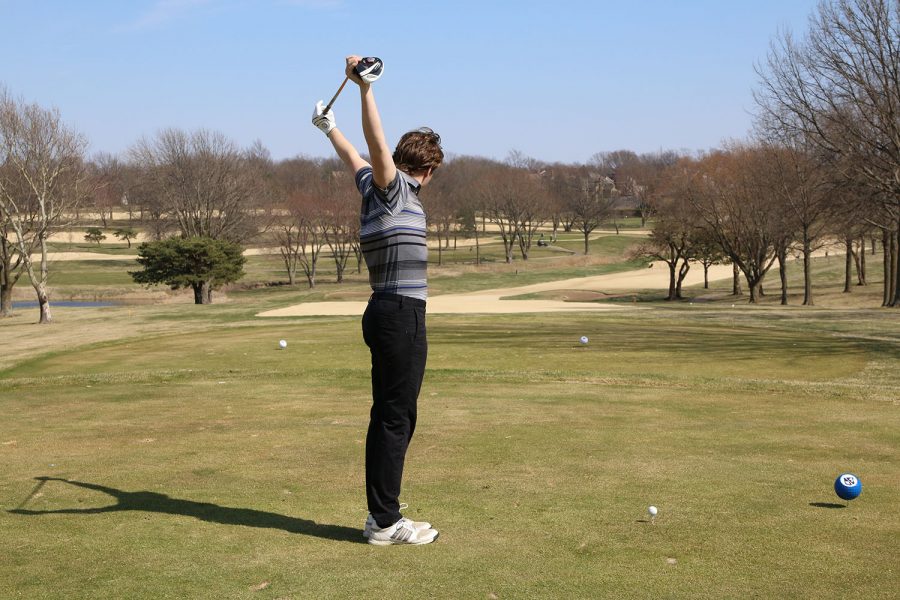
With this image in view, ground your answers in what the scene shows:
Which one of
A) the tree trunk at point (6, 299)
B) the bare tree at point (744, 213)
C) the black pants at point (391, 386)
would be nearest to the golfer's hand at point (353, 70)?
the black pants at point (391, 386)

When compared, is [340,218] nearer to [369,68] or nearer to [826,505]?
[826,505]

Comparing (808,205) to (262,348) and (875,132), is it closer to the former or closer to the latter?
(875,132)

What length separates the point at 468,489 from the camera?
7926mm

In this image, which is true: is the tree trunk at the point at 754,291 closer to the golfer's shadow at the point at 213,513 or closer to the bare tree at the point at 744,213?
the bare tree at the point at 744,213

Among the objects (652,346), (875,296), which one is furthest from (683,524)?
(875,296)

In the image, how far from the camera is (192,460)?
9.23 m

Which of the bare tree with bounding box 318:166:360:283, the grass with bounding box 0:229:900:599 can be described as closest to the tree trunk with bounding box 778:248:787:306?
the bare tree with bounding box 318:166:360:283

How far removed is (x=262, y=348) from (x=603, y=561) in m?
20.8

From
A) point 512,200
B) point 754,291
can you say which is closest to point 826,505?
point 754,291

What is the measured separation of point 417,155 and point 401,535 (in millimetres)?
2620

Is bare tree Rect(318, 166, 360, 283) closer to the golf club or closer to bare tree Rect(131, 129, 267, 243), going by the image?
bare tree Rect(131, 129, 267, 243)

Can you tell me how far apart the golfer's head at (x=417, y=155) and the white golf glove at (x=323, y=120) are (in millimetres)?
578

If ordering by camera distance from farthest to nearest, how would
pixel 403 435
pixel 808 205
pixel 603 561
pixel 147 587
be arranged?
pixel 808 205 < pixel 403 435 < pixel 603 561 < pixel 147 587

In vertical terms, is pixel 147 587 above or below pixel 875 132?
below
